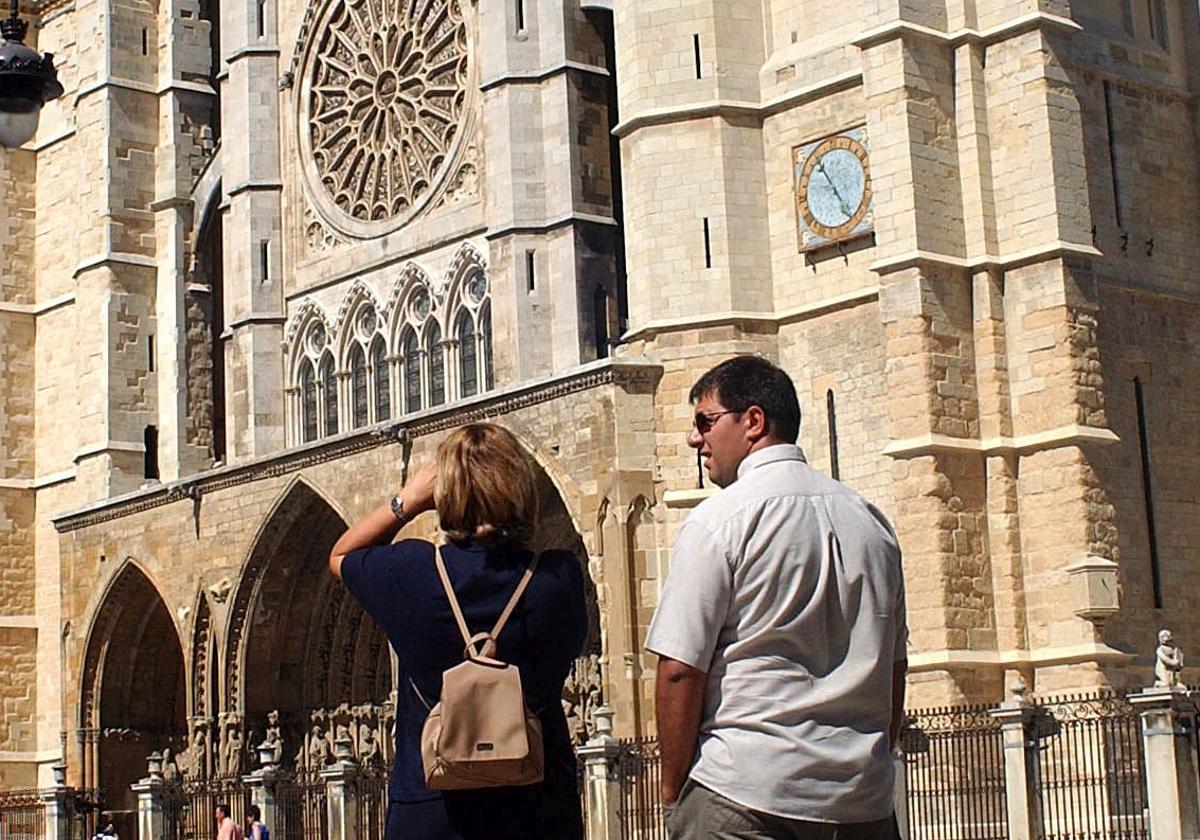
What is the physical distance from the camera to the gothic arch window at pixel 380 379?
79.5 feet

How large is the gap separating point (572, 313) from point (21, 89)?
1283cm

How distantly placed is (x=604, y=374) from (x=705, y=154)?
2404mm

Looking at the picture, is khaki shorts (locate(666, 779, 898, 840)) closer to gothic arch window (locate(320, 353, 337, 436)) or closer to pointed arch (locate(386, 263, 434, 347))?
pointed arch (locate(386, 263, 434, 347))

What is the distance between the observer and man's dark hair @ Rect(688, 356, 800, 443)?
390cm

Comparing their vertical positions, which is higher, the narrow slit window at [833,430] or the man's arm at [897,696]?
the narrow slit window at [833,430]

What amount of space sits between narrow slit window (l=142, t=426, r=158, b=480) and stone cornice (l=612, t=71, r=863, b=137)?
35.8 feet

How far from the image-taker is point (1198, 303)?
63.9ft

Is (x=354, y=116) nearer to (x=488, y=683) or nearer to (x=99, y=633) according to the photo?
(x=99, y=633)

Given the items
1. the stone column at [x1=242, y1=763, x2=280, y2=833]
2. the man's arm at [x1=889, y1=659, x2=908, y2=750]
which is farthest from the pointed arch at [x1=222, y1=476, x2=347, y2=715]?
the man's arm at [x1=889, y1=659, x2=908, y2=750]

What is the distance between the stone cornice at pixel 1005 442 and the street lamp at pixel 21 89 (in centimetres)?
994

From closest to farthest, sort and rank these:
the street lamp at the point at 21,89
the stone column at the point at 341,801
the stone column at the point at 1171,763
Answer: the street lamp at the point at 21,89
the stone column at the point at 1171,763
the stone column at the point at 341,801

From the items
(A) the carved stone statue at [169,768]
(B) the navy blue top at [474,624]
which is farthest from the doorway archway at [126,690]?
(B) the navy blue top at [474,624]

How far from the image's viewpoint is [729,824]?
364 cm

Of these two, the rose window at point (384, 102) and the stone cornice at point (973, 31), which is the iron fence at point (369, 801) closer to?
the rose window at point (384, 102)
